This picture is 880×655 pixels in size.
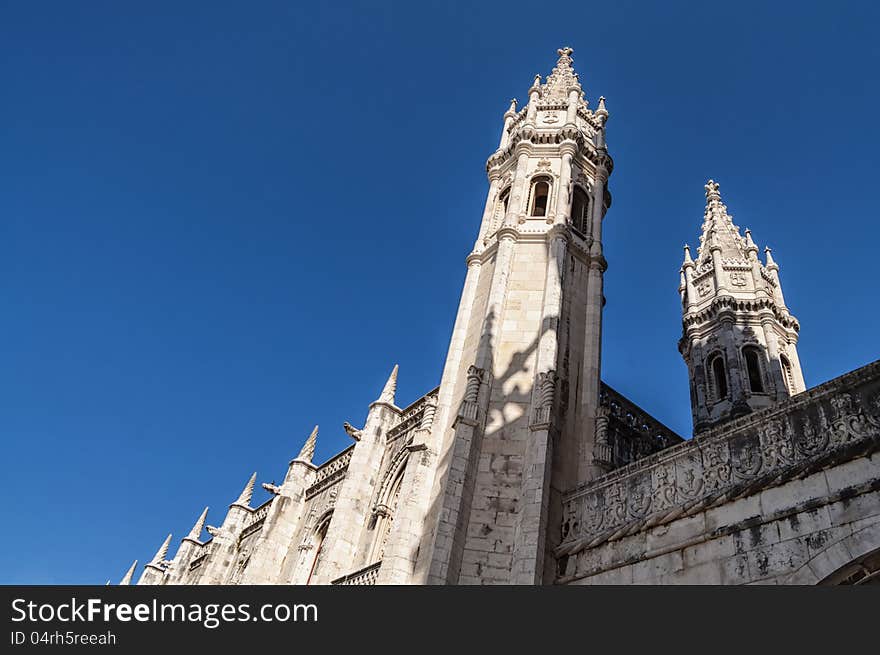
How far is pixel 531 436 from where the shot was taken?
502 inches

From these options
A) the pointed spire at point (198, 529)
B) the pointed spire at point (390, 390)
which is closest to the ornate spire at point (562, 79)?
the pointed spire at point (390, 390)

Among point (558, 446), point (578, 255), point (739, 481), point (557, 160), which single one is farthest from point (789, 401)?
point (557, 160)

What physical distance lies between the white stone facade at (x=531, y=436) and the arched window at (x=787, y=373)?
3.6 inches

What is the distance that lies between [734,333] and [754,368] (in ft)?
5.76

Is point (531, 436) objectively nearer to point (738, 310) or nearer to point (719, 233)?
point (738, 310)

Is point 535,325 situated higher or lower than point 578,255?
lower

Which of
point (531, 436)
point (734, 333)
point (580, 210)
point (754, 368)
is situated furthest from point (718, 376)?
point (531, 436)

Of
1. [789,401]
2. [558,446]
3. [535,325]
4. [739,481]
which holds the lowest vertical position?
[739,481]

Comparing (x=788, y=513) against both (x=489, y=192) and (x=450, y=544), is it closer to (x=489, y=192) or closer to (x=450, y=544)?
(x=450, y=544)

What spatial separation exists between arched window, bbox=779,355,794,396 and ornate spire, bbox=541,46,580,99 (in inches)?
535

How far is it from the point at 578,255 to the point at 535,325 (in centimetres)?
330
